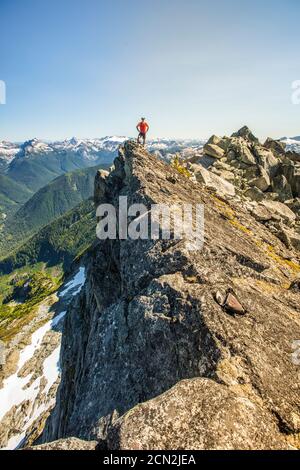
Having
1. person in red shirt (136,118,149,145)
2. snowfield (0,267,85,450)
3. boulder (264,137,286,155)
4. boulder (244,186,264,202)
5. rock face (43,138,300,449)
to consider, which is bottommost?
snowfield (0,267,85,450)

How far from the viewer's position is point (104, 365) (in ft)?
52.0

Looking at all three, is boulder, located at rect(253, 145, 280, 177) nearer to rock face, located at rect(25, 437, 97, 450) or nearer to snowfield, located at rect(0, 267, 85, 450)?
rock face, located at rect(25, 437, 97, 450)

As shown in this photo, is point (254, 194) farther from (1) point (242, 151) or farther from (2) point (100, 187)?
(2) point (100, 187)

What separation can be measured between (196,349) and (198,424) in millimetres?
3418

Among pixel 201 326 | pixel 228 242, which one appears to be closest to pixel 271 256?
pixel 228 242

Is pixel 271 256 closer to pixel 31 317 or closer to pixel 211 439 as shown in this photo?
pixel 211 439

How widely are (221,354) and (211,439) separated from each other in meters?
3.24

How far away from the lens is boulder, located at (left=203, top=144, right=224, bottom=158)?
188ft

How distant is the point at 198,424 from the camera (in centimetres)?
896

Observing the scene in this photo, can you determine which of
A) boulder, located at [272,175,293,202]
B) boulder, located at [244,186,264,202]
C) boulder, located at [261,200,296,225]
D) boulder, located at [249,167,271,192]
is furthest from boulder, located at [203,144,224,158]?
boulder, located at [261,200,296,225]

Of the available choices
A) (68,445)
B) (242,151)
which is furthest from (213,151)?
(68,445)

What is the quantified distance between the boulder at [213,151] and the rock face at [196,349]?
1456 inches

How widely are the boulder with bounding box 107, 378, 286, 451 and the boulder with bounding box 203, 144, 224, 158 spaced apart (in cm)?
5218
